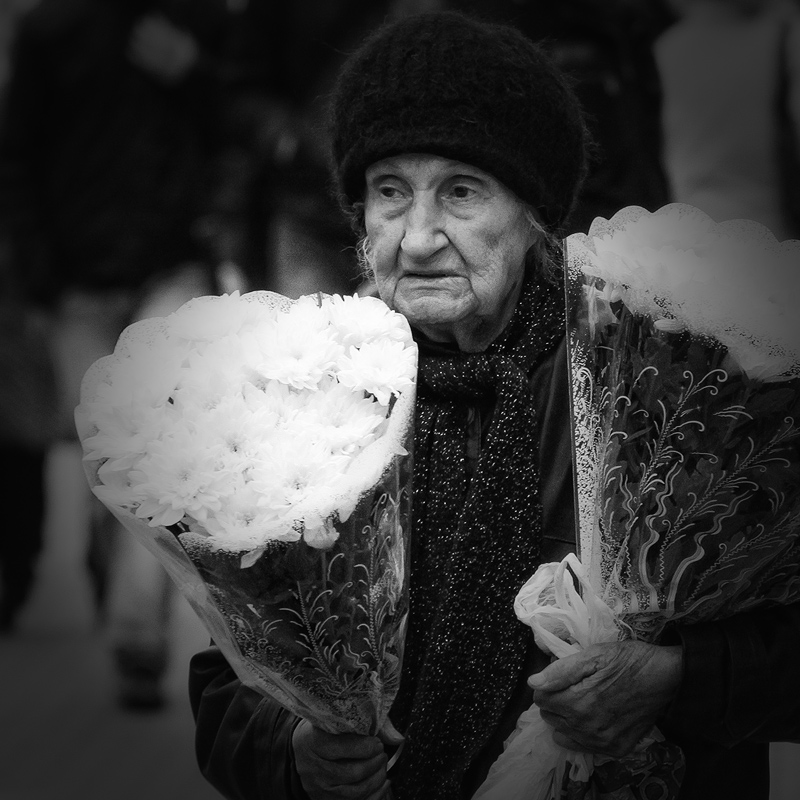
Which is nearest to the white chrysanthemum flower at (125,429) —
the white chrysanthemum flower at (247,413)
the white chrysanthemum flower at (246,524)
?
the white chrysanthemum flower at (247,413)

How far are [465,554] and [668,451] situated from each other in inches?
14.6

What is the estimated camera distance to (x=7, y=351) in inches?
122

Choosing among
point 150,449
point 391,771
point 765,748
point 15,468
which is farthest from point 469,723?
point 15,468

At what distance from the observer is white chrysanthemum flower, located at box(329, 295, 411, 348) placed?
1210 mm

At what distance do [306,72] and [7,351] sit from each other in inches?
51.0

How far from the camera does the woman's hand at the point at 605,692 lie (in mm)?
1207

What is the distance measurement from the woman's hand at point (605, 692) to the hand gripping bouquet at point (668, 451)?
0.02m

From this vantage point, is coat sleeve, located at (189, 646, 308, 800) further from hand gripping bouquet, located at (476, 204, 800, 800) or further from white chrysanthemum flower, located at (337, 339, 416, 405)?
white chrysanthemum flower, located at (337, 339, 416, 405)

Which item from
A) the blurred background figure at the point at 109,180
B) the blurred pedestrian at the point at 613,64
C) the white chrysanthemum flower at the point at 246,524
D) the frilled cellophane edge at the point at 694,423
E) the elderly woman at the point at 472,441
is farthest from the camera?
the blurred background figure at the point at 109,180

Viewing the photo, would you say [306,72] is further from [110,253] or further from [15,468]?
[15,468]

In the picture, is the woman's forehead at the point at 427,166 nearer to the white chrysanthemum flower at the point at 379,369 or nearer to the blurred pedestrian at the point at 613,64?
the white chrysanthemum flower at the point at 379,369

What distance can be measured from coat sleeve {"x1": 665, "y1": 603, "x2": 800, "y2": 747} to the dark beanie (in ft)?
2.35

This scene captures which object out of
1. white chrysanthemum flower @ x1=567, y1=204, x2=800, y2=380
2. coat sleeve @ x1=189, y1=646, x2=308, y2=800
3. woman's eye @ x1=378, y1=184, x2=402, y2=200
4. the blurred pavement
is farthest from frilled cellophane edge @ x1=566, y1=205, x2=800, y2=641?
the blurred pavement

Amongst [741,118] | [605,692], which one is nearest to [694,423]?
[605,692]
